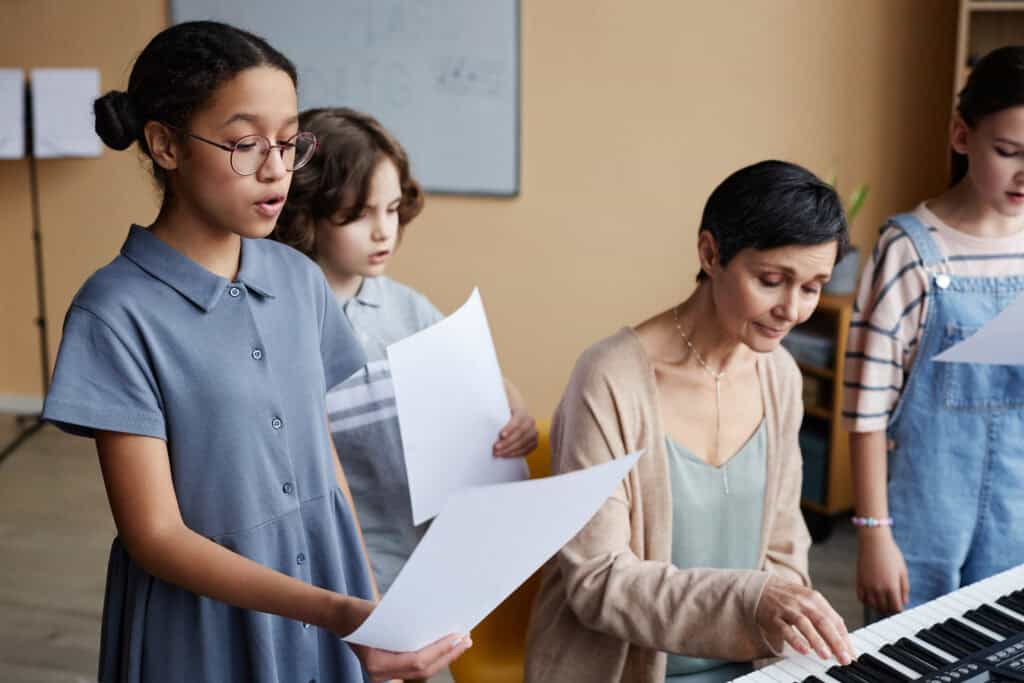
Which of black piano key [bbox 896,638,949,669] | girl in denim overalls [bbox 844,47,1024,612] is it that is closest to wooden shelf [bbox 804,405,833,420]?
girl in denim overalls [bbox 844,47,1024,612]

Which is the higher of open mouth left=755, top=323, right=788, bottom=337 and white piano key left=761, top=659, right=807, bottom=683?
open mouth left=755, top=323, right=788, bottom=337

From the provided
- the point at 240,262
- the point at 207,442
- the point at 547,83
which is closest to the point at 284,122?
the point at 240,262

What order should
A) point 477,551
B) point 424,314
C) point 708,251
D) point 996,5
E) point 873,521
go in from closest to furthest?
point 477,551, point 708,251, point 873,521, point 424,314, point 996,5

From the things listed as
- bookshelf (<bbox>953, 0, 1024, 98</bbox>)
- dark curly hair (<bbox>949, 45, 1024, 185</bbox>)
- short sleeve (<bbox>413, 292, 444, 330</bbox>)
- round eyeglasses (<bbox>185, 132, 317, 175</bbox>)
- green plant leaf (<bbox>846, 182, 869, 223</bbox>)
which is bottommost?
short sleeve (<bbox>413, 292, 444, 330</bbox>)

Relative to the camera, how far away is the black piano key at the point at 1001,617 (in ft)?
4.15

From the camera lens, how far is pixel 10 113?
4410 millimetres

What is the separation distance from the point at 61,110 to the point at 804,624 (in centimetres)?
420

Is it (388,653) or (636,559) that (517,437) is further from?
(388,653)

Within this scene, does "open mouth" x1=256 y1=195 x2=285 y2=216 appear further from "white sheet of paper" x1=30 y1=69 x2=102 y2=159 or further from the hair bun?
"white sheet of paper" x1=30 y1=69 x2=102 y2=159

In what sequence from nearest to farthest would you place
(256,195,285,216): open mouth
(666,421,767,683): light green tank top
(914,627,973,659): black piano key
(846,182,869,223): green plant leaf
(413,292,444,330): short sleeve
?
(256,195,285,216): open mouth → (914,627,973,659): black piano key → (666,421,767,683): light green tank top → (413,292,444,330): short sleeve → (846,182,869,223): green plant leaf

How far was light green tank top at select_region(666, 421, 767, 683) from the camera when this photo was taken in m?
1.42

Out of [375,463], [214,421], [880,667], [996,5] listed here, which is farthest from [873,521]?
[996,5]

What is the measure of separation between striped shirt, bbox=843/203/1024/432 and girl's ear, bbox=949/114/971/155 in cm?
11

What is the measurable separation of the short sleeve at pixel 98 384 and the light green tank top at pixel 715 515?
69 centimetres
